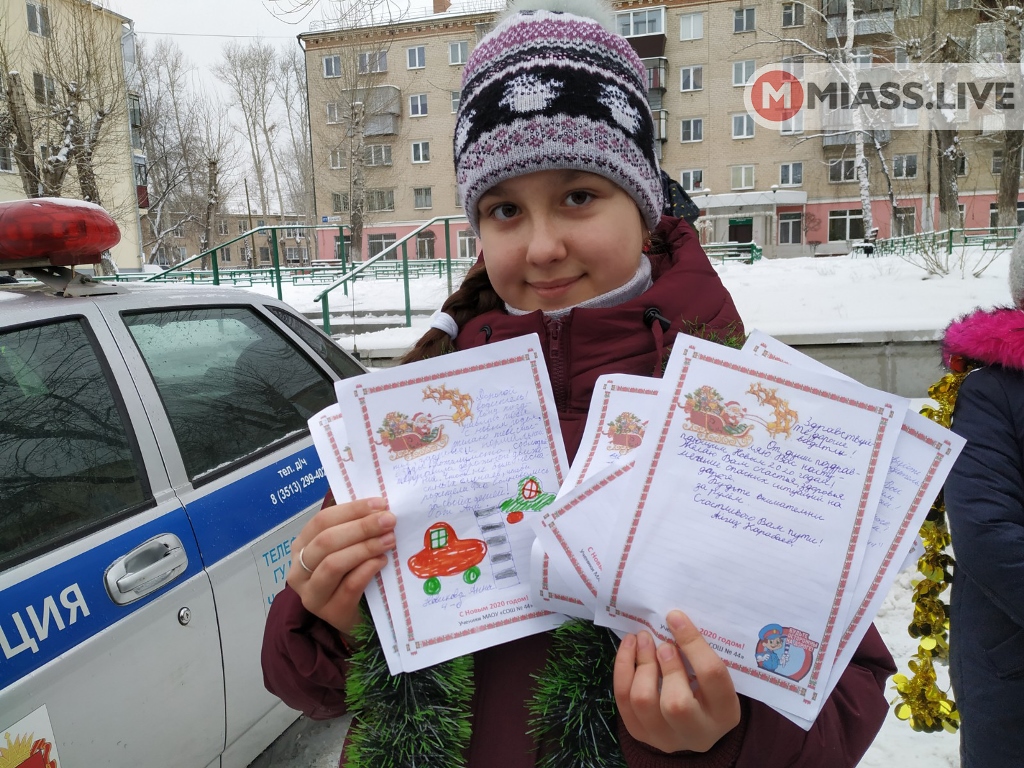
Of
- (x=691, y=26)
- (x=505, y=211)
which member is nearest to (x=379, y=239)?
(x=691, y=26)

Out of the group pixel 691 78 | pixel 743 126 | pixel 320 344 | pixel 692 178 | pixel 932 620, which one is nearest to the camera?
pixel 932 620

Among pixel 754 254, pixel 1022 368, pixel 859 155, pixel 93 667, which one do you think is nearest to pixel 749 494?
pixel 1022 368

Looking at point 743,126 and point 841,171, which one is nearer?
point 841,171

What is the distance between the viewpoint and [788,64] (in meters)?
25.0

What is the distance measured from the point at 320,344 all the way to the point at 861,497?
97.3 inches

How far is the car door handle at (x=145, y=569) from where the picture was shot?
62.6 inches

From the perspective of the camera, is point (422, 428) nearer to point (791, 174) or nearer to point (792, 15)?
point (791, 174)

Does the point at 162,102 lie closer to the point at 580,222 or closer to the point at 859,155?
the point at 859,155

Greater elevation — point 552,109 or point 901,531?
point 552,109

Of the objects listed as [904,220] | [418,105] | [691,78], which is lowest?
[904,220]

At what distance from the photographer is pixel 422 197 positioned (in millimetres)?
33719

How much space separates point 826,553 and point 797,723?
0.65 ft

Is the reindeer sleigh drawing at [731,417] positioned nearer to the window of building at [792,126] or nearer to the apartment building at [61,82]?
the apartment building at [61,82]

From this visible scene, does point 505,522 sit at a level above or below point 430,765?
above
